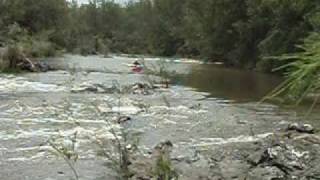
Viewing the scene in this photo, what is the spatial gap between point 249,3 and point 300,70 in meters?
44.5

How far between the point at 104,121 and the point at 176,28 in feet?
211

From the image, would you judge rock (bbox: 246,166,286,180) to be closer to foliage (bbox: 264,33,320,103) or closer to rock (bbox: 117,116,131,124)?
rock (bbox: 117,116,131,124)

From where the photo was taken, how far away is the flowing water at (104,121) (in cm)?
979

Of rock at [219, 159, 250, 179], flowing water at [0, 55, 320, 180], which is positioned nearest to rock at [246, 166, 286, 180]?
rock at [219, 159, 250, 179]

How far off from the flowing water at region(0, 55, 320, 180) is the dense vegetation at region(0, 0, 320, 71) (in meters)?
3.62

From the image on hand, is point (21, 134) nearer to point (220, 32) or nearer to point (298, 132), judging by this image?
point (298, 132)

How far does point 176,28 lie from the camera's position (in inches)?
3049

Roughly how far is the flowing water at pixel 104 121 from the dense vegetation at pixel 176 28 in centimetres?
362

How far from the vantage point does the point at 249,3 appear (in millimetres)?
44938

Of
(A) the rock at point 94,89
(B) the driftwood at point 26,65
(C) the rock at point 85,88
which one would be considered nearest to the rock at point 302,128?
(A) the rock at point 94,89

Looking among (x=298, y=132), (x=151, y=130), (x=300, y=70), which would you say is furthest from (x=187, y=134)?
(x=300, y=70)

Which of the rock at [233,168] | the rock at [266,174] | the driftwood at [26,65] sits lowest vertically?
the driftwood at [26,65]

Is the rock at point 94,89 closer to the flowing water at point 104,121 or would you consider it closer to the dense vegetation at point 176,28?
the flowing water at point 104,121

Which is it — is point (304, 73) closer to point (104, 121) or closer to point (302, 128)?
point (302, 128)
